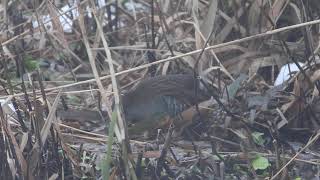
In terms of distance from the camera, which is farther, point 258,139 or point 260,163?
point 258,139

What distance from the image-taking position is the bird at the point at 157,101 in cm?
247

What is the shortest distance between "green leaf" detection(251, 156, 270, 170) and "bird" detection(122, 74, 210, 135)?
305 millimetres

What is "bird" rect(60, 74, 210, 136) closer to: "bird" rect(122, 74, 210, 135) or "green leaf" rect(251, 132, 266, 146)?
"bird" rect(122, 74, 210, 135)

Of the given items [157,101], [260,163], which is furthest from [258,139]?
[157,101]

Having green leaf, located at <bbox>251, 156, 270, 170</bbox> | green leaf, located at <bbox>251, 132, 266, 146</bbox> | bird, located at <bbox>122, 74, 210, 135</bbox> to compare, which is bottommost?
green leaf, located at <bbox>251, 156, 270, 170</bbox>

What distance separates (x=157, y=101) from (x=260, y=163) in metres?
0.41

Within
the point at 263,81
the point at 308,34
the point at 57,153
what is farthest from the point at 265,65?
the point at 57,153

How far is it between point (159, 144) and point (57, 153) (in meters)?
0.32

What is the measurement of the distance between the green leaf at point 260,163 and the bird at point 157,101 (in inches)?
12.0

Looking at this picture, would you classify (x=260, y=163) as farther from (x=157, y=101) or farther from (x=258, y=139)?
(x=157, y=101)

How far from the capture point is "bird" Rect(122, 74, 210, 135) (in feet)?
8.11

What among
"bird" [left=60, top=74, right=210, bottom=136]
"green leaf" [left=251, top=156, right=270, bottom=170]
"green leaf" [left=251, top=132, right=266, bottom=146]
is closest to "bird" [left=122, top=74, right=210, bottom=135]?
"bird" [left=60, top=74, right=210, bottom=136]

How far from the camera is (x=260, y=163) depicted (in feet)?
7.32

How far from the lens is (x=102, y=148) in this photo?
7.89ft
